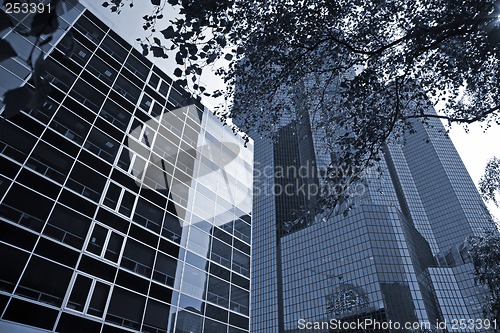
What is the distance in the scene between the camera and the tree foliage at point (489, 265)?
1448 centimetres

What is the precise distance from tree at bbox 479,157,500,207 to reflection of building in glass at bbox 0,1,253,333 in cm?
1564

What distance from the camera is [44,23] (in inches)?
95.7

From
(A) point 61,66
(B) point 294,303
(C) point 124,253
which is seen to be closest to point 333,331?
(B) point 294,303

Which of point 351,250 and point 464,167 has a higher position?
point 464,167

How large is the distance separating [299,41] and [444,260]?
114686 mm

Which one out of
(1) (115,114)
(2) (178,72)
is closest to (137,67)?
(1) (115,114)

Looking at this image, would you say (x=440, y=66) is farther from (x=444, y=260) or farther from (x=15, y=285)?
(x=444, y=260)

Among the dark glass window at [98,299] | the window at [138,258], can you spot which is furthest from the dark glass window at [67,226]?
the window at [138,258]

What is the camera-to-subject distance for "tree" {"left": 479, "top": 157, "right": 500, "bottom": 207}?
53.8 feet

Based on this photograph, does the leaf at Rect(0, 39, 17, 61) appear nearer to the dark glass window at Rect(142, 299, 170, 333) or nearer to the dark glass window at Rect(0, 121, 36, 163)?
the dark glass window at Rect(0, 121, 36, 163)

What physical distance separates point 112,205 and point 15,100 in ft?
53.0

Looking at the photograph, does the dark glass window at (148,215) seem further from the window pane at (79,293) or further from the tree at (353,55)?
the tree at (353,55)

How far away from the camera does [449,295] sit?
8769 cm

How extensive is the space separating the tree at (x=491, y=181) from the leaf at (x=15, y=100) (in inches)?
793
